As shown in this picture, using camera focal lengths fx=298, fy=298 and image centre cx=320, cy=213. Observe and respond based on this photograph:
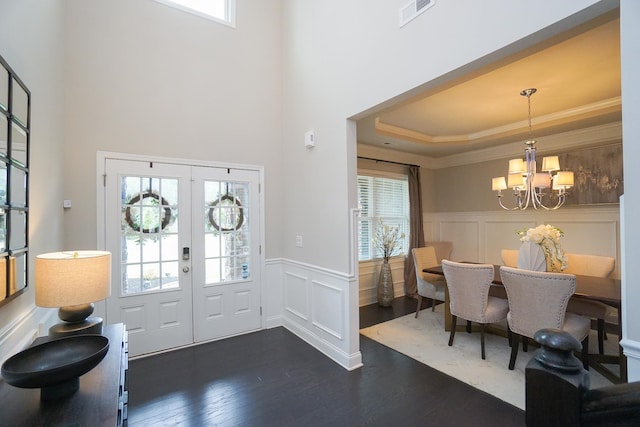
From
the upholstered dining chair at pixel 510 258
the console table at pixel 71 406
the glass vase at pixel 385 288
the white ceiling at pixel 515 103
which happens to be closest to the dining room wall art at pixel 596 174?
the white ceiling at pixel 515 103

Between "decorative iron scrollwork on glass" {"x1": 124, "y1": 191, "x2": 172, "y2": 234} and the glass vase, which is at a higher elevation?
"decorative iron scrollwork on glass" {"x1": 124, "y1": 191, "x2": 172, "y2": 234}

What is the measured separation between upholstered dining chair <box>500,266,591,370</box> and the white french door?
2.86 m

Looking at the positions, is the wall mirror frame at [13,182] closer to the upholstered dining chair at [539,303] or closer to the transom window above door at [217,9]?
the transom window above door at [217,9]

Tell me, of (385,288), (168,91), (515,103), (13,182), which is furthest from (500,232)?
(13,182)

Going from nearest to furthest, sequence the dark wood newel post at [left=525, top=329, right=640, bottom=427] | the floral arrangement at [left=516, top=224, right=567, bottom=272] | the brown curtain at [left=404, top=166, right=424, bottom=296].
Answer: the dark wood newel post at [left=525, top=329, right=640, bottom=427], the floral arrangement at [left=516, top=224, right=567, bottom=272], the brown curtain at [left=404, top=166, right=424, bottom=296]

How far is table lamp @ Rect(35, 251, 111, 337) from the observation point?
65.0 inches

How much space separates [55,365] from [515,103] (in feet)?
15.2

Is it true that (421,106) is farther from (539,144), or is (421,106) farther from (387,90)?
(539,144)

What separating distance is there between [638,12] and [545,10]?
423mm

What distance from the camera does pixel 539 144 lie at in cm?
472

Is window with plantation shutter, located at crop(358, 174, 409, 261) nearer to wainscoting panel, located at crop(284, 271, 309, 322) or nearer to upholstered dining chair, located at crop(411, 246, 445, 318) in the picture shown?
upholstered dining chair, located at crop(411, 246, 445, 318)

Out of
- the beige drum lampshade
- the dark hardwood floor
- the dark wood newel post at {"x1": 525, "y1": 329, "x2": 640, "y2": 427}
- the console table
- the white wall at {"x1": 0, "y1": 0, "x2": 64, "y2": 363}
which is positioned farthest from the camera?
the dark hardwood floor

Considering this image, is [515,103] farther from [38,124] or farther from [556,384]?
[38,124]

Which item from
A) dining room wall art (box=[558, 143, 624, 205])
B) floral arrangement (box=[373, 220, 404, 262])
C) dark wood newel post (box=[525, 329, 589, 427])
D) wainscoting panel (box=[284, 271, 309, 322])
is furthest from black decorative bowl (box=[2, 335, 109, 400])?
dining room wall art (box=[558, 143, 624, 205])
